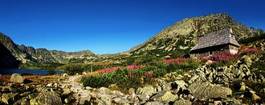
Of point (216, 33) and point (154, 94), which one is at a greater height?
point (216, 33)

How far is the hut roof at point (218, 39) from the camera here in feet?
198

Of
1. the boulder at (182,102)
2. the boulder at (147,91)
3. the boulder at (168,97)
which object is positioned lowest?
the boulder at (182,102)

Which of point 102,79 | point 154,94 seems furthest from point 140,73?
point 154,94

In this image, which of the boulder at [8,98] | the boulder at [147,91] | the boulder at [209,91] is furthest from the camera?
the boulder at [147,91]

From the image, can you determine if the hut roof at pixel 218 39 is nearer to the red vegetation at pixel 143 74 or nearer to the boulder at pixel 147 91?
the red vegetation at pixel 143 74

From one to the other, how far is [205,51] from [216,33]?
3902mm

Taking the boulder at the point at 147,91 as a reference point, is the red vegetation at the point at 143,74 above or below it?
above

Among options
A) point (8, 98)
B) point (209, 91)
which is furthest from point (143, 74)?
point (8, 98)

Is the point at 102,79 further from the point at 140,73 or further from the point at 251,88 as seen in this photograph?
the point at 251,88

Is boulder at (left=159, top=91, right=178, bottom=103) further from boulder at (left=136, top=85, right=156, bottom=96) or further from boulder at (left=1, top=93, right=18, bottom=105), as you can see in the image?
boulder at (left=1, top=93, right=18, bottom=105)

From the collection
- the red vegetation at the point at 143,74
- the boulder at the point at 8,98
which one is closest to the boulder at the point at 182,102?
the red vegetation at the point at 143,74

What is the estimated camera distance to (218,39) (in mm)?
62281

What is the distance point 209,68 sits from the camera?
117ft

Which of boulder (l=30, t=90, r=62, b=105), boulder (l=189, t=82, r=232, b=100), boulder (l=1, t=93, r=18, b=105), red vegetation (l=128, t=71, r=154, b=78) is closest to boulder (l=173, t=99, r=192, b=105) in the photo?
boulder (l=189, t=82, r=232, b=100)
